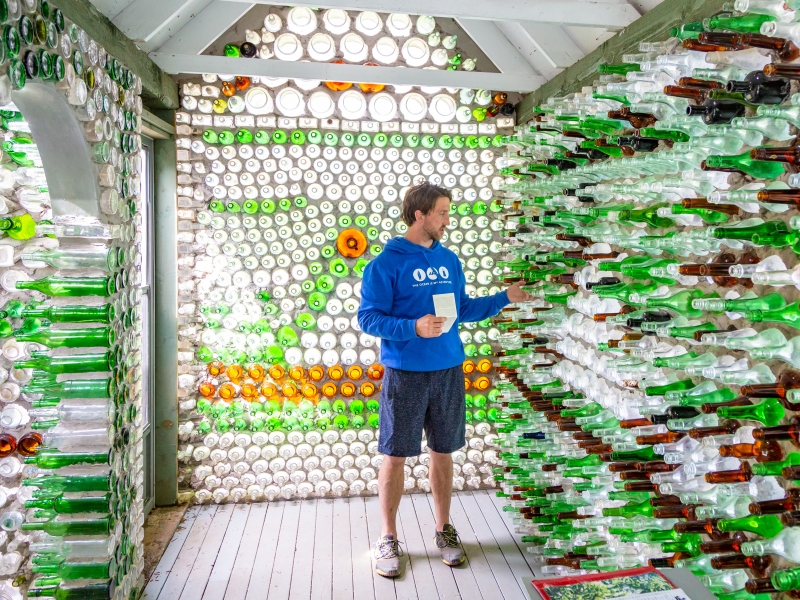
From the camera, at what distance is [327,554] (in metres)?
3.11

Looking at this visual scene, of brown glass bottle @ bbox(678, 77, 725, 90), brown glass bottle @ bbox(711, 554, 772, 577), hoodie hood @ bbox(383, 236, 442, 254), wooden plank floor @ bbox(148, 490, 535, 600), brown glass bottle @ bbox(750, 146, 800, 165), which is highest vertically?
brown glass bottle @ bbox(678, 77, 725, 90)

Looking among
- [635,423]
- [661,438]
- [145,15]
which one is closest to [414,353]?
[635,423]

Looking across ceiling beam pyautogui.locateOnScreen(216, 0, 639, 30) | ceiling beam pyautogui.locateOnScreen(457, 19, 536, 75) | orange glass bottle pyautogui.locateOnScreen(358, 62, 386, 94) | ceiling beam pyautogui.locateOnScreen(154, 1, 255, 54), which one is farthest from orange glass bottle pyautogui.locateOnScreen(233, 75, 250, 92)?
ceiling beam pyautogui.locateOnScreen(457, 19, 536, 75)

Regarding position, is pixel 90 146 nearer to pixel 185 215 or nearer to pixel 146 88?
pixel 146 88

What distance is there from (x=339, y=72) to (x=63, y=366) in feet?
6.44

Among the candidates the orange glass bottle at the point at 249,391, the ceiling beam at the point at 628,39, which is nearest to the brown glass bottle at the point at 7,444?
the orange glass bottle at the point at 249,391

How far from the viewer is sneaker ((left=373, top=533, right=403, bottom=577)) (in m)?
2.89

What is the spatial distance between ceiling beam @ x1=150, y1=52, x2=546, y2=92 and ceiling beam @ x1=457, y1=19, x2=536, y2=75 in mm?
291

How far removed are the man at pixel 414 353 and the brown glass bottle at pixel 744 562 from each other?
4.81 feet

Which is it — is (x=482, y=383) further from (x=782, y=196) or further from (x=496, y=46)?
(x=782, y=196)

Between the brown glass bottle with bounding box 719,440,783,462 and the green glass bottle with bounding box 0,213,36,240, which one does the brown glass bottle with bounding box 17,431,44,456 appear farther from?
the brown glass bottle with bounding box 719,440,783,462

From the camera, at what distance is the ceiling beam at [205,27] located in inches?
132

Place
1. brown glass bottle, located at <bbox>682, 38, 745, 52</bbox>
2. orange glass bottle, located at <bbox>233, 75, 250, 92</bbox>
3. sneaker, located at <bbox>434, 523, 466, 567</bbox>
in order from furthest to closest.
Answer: orange glass bottle, located at <bbox>233, 75, 250, 92</bbox>
sneaker, located at <bbox>434, 523, 466, 567</bbox>
brown glass bottle, located at <bbox>682, 38, 745, 52</bbox>

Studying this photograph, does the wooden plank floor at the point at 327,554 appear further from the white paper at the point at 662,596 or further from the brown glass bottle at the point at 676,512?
the white paper at the point at 662,596
